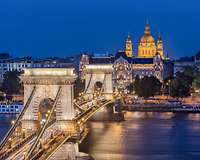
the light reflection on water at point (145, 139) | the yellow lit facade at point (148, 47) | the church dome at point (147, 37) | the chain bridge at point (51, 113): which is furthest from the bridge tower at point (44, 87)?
the church dome at point (147, 37)

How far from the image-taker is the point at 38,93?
55.4 ft

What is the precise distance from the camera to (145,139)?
70.2 ft

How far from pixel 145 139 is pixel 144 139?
0.10 ft

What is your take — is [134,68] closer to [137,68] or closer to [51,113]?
[137,68]

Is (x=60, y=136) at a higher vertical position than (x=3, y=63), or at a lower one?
lower

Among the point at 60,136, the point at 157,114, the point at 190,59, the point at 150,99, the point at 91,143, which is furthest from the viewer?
the point at 190,59

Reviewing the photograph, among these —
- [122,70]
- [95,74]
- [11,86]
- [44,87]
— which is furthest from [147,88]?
[44,87]

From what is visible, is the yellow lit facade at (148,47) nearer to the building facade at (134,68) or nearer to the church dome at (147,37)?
the church dome at (147,37)

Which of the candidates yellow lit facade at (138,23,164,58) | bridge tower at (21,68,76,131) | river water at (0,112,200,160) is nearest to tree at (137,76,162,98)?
river water at (0,112,200,160)

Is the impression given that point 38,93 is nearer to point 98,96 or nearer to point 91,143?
point 91,143

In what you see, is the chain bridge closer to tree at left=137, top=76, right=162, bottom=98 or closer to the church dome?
tree at left=137, top=76, right=162, bottom=98

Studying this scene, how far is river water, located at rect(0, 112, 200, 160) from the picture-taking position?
18406mm

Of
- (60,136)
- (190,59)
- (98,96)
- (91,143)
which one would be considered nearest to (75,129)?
(60,136)

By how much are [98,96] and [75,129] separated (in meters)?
10.9
